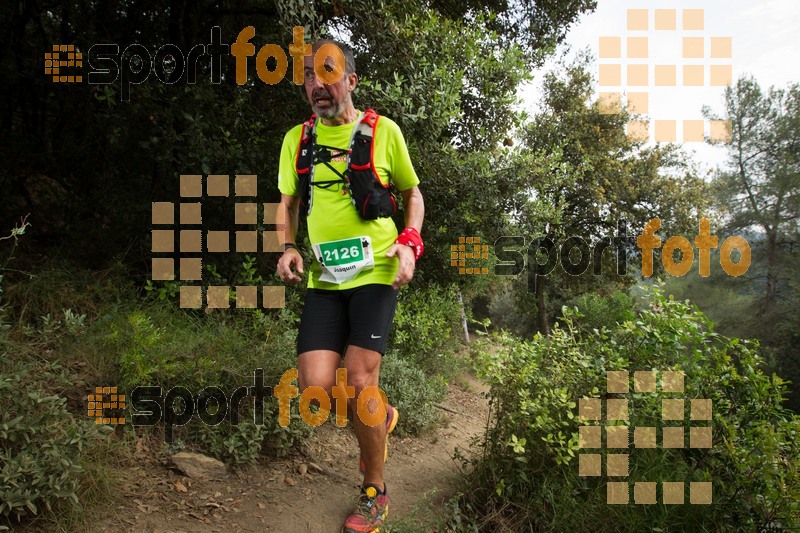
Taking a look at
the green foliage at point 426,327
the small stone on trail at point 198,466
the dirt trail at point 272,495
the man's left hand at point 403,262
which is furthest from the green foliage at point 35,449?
the green foliage at point 426,327

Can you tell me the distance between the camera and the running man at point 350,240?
107 inches

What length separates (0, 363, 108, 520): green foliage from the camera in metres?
2.53

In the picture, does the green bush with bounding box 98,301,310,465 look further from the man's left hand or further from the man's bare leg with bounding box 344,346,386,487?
the man's left hand

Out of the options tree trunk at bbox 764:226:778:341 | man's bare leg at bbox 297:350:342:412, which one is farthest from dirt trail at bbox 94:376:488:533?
tree trunk at bbox 764:226:778:341

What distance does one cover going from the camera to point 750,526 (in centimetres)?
267

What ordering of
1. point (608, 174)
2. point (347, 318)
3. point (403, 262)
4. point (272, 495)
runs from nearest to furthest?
1. point (403, 262)
2. point (347, 318)
3. point (272, 495)
4. point (608, 174)

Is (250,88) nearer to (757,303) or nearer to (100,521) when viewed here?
(100,521)

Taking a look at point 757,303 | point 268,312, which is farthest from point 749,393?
point 757,303

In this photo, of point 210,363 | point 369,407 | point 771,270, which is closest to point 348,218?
point 369,407

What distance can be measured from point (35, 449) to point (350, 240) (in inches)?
76.9

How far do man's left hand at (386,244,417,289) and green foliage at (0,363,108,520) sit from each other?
1.95m

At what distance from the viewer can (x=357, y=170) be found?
2.71 m

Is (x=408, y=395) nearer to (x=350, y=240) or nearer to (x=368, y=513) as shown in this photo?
(x=368, y=513)

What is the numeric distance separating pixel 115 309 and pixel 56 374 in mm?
985
